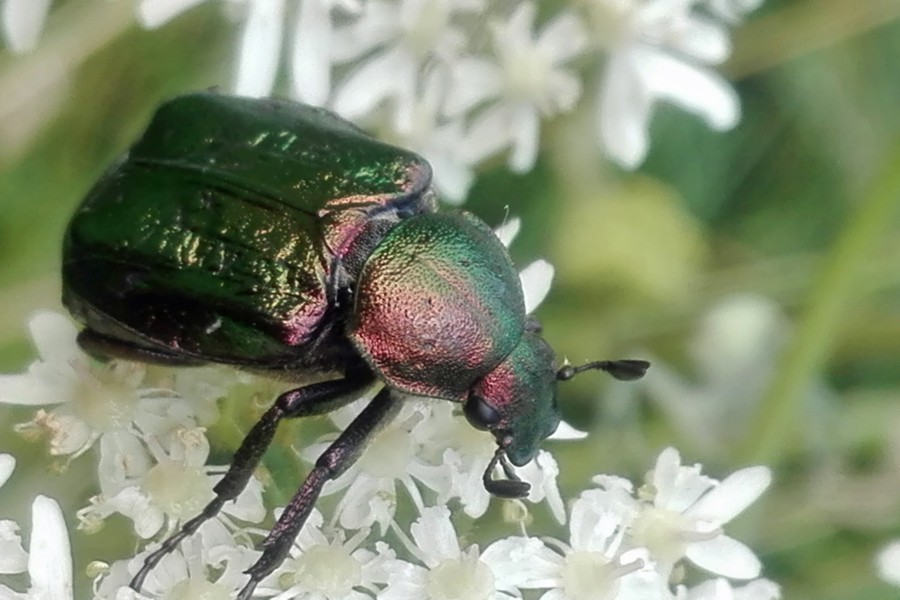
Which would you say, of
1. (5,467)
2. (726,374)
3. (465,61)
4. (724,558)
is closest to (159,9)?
(465,61)

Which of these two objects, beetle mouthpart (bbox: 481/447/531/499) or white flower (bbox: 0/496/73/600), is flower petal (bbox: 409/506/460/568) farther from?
white flower (bbox: 0/496/73/600)

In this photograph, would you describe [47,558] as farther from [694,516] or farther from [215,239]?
[694,516]

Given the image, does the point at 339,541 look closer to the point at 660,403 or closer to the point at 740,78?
the point at 660,403

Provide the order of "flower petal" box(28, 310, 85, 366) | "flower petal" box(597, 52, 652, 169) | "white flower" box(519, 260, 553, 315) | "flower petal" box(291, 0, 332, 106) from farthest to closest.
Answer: "flower petal" box(597, 52, 652, 169), "flower petal" box(291, 0, 332, 106), "white flower" box(519, 260, 553, 315), "flower petal" box(28, 310, 85, 366)

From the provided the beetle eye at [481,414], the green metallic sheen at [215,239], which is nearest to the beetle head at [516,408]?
the beetle eye at [481,414]

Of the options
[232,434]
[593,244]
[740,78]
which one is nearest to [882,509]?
[593,244]

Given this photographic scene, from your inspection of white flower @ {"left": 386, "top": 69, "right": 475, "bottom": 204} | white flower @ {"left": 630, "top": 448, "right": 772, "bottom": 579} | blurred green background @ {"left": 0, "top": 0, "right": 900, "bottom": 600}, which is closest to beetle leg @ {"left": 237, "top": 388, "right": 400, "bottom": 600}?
white flower @ {"left": 630, "top": 448, "right": 772, "bottom": 579}

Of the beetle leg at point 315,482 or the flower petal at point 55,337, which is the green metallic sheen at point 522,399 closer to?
the beetle leg at point 315,482
